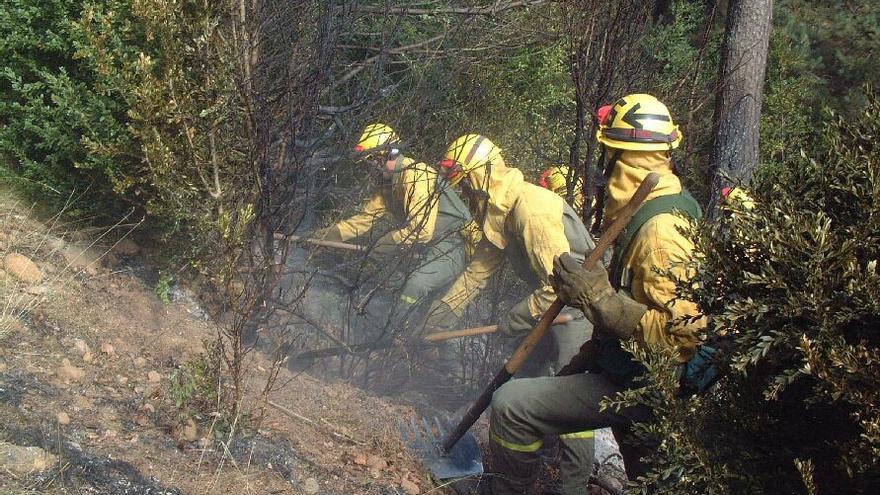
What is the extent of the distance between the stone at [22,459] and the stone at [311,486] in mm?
1116

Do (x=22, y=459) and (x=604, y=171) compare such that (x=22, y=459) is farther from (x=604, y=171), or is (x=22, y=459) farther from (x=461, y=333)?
(x=461, y=333)

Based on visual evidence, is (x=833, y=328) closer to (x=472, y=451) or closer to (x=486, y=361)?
(x=472, y=451)

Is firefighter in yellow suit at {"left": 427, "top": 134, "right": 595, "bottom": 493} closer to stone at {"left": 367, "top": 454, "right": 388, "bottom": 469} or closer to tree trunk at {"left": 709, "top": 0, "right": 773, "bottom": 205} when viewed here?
stone at {"left": 367, "top": 454, "right": 388, "bottom": 469}

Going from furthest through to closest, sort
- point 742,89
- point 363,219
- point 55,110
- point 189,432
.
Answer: point 742,89 → point 363,219 → point 55,110 → point 189,432

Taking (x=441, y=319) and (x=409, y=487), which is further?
(x=441, y=319)

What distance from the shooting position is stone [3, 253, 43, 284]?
4602 mm

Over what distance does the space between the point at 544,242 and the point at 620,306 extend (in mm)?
2203

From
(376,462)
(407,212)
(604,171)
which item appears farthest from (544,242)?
(376,462)

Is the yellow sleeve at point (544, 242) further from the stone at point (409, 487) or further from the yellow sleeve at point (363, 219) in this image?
the stone at point (409, 487)

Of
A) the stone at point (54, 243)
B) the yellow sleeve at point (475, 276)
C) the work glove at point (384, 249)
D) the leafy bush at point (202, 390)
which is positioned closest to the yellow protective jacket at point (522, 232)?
the yellow sleeve at point (475, 276)

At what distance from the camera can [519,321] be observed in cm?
606

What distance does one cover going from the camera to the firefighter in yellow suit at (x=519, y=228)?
573 centimetres

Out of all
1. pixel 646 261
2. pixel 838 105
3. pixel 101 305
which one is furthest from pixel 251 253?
pixel 838 105

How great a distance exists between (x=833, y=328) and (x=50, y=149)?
447cm
